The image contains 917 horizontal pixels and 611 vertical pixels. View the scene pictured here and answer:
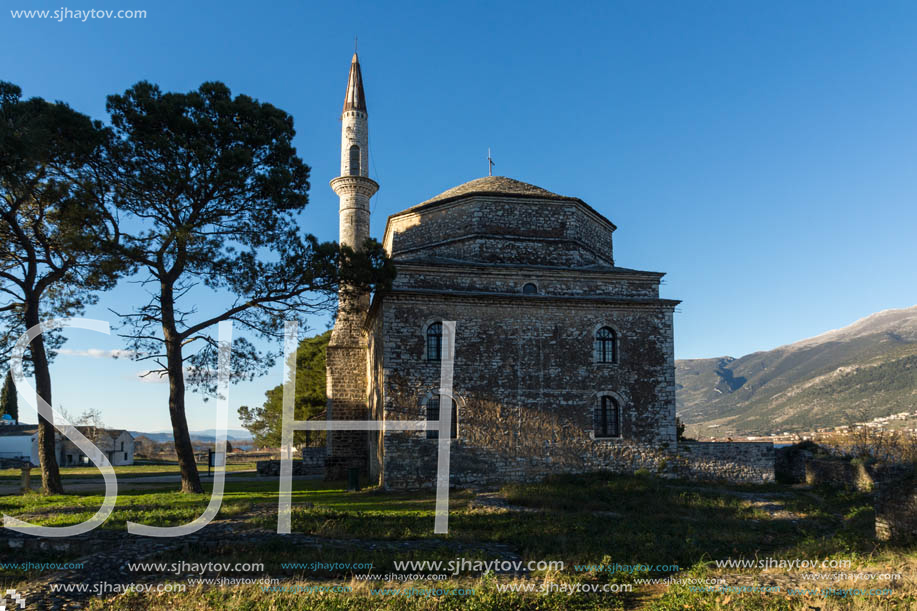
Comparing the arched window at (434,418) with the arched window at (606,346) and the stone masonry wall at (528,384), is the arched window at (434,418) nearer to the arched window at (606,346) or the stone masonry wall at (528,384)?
the stone masonry wall at (528,384)

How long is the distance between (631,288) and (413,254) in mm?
8150

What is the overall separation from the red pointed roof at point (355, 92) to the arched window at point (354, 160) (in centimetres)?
176

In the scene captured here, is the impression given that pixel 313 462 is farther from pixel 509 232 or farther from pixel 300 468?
pixel 509 232

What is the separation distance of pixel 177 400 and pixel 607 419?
1269 cm

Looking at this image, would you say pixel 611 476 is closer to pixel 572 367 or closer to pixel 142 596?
pixel 572 367

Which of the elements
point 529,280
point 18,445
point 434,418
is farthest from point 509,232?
point 18,445

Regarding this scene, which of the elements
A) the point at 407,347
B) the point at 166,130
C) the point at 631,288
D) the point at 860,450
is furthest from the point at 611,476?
the point at 166,130

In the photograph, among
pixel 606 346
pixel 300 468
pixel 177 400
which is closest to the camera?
pixel 177 400

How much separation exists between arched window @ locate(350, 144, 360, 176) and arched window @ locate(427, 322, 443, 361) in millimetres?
9538

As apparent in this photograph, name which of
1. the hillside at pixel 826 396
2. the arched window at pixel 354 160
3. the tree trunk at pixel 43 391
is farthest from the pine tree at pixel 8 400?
the hillside at pixel 826 396

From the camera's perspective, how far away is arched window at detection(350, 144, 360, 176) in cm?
2430

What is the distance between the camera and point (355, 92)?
81.7ft

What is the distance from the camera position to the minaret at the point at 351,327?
21891 millimetres

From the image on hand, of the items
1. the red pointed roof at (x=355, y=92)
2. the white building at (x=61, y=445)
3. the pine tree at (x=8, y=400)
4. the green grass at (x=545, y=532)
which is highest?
the red pointed roof at (x=355, y=92)
